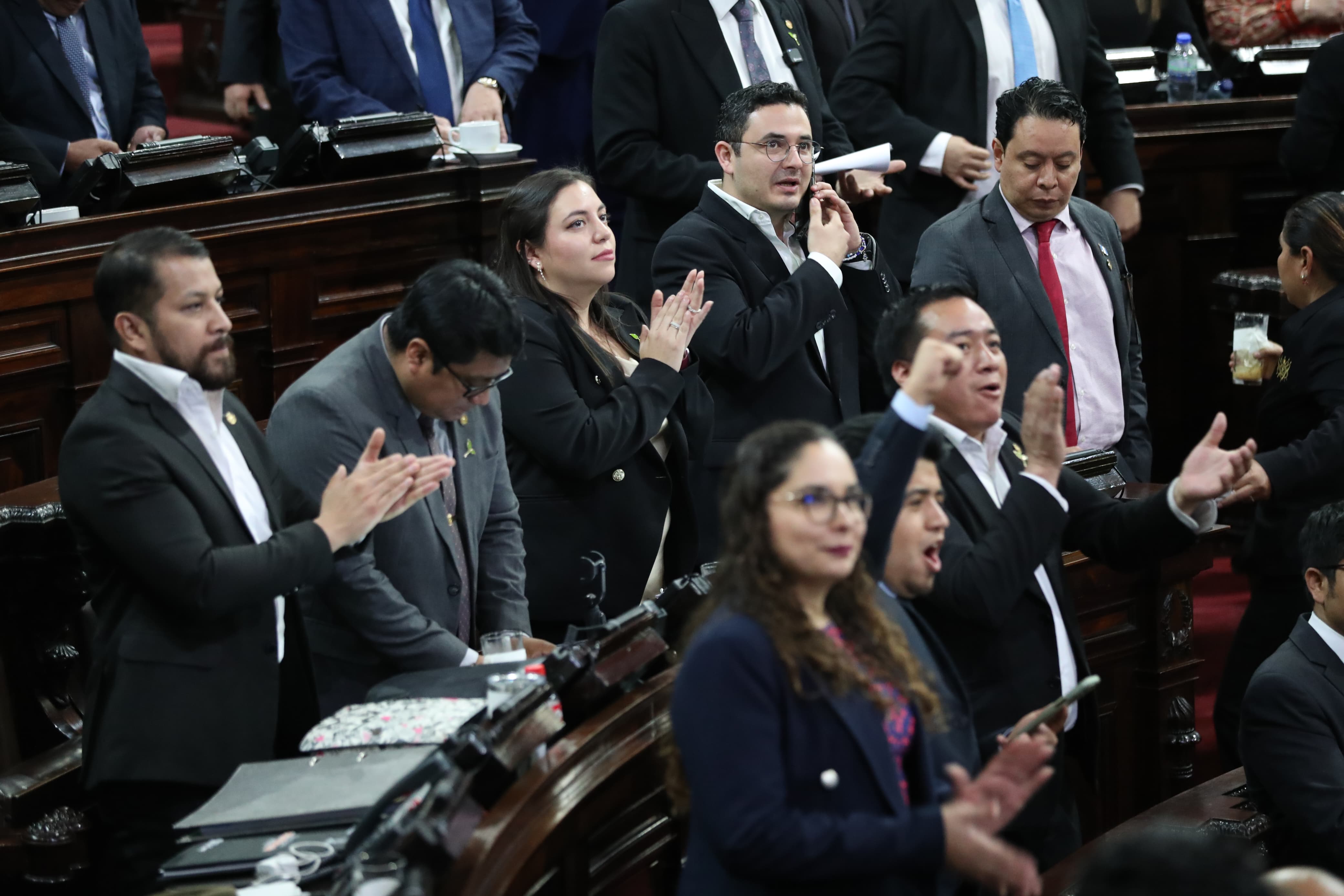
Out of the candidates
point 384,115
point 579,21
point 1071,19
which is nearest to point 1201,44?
point 1071,19

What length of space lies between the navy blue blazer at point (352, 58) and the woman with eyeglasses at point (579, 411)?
4.95 ft

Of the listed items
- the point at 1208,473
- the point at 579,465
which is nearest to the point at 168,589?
the point at 579,465

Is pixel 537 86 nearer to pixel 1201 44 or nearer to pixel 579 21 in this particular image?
pixel 579 21

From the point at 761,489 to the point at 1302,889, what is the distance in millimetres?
682

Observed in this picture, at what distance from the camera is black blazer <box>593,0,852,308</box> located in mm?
4059

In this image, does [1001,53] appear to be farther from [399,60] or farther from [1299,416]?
[399,60]

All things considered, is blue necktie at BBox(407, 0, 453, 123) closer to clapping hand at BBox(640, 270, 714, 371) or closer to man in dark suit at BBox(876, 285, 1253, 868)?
clapping hand at BBox(640, 270, 714, 371)

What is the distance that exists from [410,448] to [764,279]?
1.01m

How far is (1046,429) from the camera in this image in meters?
2.37

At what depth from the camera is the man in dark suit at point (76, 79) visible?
4.14m

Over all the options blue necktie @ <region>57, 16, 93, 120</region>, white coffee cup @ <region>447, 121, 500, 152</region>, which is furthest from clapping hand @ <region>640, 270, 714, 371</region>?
blue necktie @ <region>57, 16, 93, 120</region>

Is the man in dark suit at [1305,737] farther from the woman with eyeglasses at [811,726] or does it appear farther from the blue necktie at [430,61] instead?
the blue necktie at [430,61]

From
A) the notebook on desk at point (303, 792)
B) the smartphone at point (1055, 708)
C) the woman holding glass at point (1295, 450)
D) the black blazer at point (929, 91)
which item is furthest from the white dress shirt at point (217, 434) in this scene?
the black blazer at point (929, 91)

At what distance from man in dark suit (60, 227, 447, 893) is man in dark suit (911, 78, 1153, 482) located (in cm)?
150
